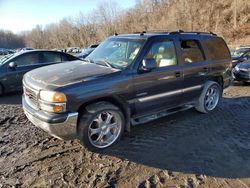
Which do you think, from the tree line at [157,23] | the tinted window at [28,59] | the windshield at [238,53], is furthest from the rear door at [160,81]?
the tree line at [157,23]

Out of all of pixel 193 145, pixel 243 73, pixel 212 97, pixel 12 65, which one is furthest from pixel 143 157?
pixel 243 73

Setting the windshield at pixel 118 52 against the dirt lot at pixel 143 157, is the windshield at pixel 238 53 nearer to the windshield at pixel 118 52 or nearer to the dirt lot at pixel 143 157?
the dirt lot at pixel 143 157

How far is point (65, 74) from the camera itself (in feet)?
14.3

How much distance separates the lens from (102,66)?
4820 millimetres

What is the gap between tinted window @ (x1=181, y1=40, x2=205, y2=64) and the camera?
5535mm

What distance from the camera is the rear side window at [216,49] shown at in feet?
20.3

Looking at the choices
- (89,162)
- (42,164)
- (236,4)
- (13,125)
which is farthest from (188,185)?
(236,4)

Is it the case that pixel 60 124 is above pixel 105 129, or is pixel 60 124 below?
above

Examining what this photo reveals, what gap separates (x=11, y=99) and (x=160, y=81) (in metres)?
5.19

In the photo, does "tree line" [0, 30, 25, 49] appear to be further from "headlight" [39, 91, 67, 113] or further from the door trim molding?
"headlight" [39, 91, 67, 113]

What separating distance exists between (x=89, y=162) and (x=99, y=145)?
44 centimetres

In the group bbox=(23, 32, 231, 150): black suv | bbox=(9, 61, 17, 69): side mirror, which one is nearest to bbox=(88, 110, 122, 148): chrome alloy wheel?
bbox=(23, 32, 231, 150): black suv

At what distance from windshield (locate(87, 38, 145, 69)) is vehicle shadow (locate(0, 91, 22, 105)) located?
3.46 m

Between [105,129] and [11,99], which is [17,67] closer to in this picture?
[11,99]
